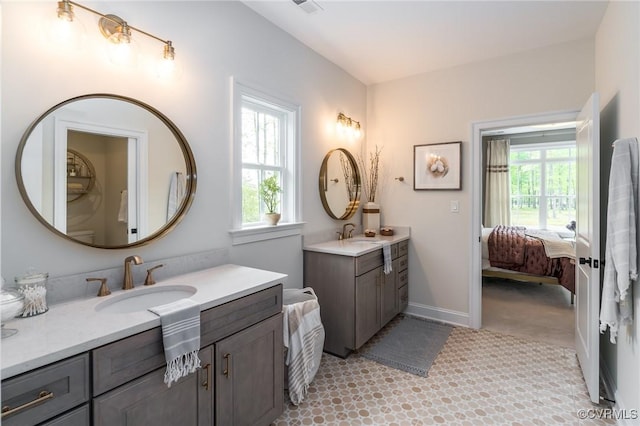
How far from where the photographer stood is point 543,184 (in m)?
6.71

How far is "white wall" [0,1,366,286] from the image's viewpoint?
4.60ft

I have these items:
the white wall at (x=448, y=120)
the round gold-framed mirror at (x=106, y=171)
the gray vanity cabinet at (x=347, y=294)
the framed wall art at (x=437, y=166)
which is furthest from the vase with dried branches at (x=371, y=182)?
the round gold-framed mirror at (x=106, y=171)

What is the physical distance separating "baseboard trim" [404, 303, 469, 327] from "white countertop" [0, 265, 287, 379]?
249 centimetres

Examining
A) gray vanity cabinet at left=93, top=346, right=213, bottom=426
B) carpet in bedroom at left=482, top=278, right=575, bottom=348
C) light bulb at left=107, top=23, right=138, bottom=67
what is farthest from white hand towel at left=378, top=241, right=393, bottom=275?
Result: light bulb at left=107, top=23, right=138, bottom=67

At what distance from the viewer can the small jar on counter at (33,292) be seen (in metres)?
1.30

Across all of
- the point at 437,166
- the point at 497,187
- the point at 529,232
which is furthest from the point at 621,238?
the point at 497,187

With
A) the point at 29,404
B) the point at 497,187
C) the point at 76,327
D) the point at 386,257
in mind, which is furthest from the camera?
the point at 497,187

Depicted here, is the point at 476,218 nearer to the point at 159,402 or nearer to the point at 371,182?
the point at 371,182

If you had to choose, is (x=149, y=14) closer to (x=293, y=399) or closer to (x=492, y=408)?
(x=293, y=399)

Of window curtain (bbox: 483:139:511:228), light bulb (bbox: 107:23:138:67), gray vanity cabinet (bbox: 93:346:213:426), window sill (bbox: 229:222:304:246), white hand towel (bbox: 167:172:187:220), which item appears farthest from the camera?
window curtain (bbox: 483:139:511:228)

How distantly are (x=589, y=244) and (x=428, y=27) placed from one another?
79.3 inches

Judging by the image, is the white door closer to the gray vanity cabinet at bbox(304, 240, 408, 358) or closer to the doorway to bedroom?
the doorway to bedroom

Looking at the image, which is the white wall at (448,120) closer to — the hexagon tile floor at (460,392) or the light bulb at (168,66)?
the hexagon tile floor at (460,392)

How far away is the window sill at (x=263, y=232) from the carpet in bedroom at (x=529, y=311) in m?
2.26
